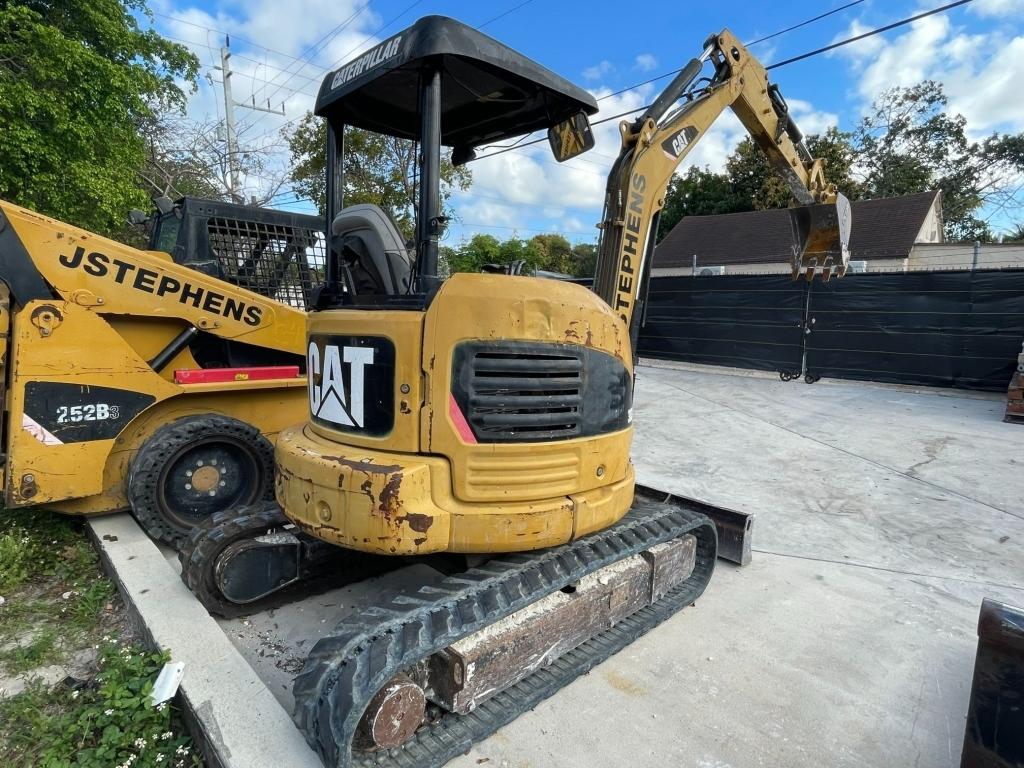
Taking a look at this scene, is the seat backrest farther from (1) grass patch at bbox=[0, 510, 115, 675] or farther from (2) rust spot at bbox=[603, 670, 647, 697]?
(1) grass patch at bbox=[0, 510, 115, 675]

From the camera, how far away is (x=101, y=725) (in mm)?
2348

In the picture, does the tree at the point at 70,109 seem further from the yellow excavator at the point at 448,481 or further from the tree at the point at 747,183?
the tree at the point at 747,183

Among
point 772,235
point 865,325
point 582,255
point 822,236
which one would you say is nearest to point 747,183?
point 772,235

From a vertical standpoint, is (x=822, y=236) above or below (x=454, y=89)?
below

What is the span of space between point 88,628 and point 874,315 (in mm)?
12242

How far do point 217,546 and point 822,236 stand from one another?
6.06 meters

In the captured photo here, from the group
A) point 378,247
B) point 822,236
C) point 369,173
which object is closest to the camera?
point 378,247

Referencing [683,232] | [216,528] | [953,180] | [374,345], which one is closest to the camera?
[374,345]

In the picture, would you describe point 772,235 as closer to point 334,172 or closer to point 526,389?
point 334,172


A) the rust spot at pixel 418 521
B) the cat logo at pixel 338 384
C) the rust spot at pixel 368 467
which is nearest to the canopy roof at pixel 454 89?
the cat logo at pixel 338 384

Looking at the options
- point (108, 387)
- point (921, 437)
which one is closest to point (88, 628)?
point (108, 387)

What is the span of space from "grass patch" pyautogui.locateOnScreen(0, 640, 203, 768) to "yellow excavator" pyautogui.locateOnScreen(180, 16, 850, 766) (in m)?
0.57

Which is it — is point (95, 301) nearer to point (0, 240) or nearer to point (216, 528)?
point (0, 240)

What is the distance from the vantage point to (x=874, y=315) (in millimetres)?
11031
